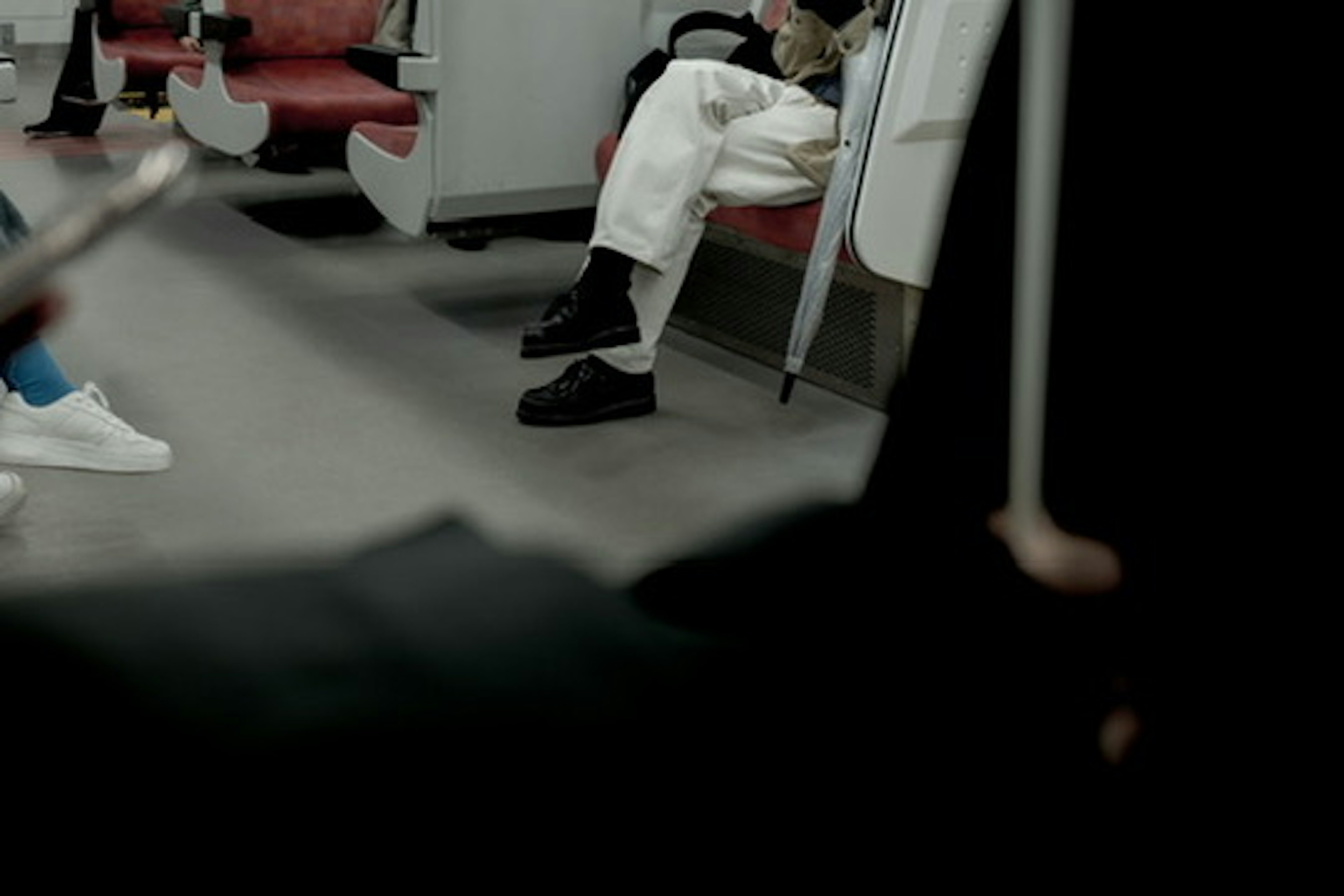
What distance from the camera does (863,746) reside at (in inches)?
23.4

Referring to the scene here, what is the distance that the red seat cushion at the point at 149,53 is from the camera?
15.0 ft

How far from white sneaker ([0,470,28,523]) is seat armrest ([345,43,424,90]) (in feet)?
3.86

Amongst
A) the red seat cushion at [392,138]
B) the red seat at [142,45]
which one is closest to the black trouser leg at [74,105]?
the red seat at [142,45]

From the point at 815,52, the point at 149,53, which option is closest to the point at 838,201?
the point at 815,52

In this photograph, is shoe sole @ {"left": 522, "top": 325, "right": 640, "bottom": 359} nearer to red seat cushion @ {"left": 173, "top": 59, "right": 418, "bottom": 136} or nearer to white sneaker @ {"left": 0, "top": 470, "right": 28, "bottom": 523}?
white sneaker @ {"left": 0, "top": 470, "right": 28, "bottom": 523}

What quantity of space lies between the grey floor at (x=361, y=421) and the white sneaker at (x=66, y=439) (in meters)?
0.03

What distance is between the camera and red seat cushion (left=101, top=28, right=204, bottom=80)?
4.56 m

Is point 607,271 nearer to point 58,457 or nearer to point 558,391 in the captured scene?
point 558,391

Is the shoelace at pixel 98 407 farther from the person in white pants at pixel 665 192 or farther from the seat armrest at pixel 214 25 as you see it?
the seat armrest at pixel 214 25

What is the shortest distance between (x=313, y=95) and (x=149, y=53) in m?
1.30

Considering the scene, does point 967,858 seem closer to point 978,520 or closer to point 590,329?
point 978,520

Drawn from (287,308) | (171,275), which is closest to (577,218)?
(287,308)

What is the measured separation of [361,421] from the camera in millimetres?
2555

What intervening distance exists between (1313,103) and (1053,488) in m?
0.21
